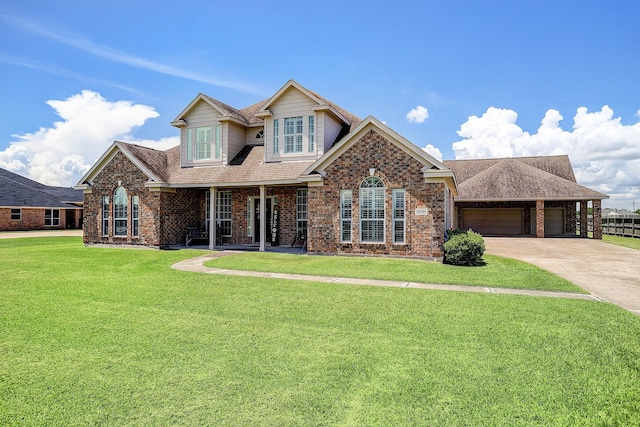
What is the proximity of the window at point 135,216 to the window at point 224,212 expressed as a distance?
380 cm

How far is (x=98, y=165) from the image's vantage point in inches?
784

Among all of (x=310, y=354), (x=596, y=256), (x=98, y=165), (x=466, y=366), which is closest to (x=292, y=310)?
(x=310, y=354)

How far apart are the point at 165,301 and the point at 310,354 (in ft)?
13.9

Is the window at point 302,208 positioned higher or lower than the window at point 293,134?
lower

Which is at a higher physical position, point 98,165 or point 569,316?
point 98,165

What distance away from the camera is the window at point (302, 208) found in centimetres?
1853

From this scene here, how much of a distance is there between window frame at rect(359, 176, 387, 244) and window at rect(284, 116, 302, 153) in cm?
448

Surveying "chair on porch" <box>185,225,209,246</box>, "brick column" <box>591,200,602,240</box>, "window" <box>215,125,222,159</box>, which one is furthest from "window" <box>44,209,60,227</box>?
"brick column" <box>591,200,602,240</box>

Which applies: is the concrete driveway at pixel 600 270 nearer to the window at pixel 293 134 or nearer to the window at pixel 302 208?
the window at pixel 302 208

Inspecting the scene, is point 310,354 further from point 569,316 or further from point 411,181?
point 411,181

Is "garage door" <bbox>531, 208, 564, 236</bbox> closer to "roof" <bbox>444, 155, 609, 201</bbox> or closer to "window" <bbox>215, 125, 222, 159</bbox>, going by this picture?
"roof" <bbox>444, 155, 609, 201</bbox>

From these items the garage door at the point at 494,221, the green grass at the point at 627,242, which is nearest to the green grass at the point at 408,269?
the green grass at the point at 627,242

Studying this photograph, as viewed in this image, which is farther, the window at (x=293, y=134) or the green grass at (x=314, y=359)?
the window at (x=293, y=134)

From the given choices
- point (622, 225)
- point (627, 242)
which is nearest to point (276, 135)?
point (627, 242)
